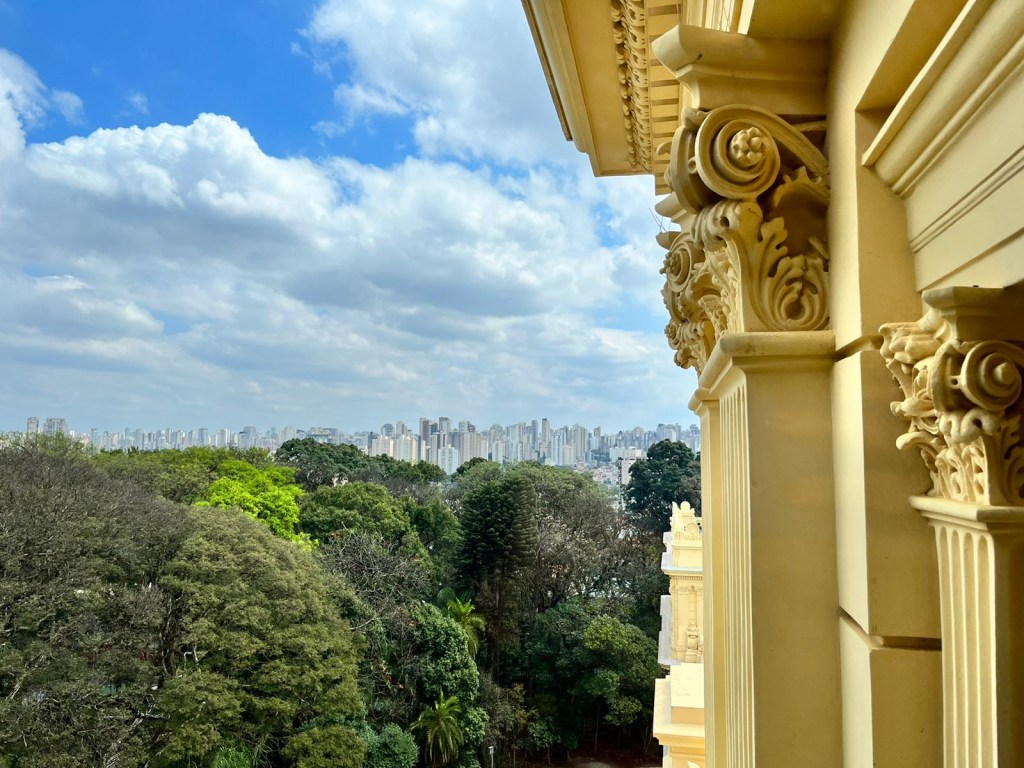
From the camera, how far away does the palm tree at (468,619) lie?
16.3 meters

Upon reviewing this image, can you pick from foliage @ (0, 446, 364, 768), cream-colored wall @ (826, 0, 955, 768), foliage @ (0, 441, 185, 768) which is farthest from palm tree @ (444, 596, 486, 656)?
cream-colored wall @ (826, 0, 955, 768)

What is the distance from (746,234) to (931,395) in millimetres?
438

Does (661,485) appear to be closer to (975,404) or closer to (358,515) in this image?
Result: (358,515)

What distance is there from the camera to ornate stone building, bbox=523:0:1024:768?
28.2 inches

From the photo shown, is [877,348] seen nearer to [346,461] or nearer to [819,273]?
[819,273]

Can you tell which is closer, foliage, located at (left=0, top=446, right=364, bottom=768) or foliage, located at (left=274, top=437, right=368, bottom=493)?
foliage, located at (left=0, top=446, right=364, bottom=768)

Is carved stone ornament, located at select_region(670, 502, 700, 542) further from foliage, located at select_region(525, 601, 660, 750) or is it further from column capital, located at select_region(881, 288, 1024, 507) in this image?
foliage, located at select_region(525, 601, 660, 750)

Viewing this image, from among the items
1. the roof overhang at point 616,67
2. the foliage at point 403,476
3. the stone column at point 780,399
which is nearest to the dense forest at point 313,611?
the foliage at point 403,476

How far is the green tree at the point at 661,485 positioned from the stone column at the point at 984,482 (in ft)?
71.3

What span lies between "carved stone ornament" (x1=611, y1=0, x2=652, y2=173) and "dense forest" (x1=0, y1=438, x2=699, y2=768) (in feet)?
31.8

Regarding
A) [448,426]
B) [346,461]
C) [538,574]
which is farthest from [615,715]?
[448,426]

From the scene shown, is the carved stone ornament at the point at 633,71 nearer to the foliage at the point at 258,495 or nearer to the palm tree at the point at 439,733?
the palm tree at the point at 439,733

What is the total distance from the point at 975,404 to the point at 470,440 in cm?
4170

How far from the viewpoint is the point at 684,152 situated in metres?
1.17
